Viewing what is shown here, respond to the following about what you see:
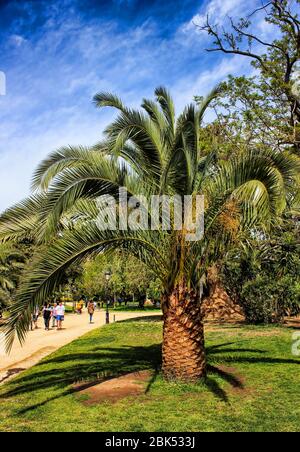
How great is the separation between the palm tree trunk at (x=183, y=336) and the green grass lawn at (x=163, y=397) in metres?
0.26

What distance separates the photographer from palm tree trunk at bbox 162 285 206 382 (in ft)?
26.3

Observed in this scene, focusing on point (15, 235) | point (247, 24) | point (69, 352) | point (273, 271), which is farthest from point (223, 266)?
point (15, 235)

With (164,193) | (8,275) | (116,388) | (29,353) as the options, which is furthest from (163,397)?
(8,275)

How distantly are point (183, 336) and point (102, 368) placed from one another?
283cm

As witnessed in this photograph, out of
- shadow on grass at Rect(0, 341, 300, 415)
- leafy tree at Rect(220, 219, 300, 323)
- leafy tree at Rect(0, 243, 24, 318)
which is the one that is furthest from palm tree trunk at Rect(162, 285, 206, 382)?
leafy tree at Rect(0, 243, 24, 318)

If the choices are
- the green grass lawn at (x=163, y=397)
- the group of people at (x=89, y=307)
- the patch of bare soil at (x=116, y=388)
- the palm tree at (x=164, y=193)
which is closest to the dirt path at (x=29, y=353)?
the green grass lawn at (x=163, y=397)

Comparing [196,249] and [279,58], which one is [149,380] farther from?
[279,58]

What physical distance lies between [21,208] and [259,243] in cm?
1257

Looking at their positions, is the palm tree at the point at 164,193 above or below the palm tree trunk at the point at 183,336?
above

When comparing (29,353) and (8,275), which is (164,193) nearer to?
(29,353)

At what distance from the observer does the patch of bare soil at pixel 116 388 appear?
24.5ft

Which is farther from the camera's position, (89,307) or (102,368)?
(89,307)

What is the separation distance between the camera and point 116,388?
8055 millimetres

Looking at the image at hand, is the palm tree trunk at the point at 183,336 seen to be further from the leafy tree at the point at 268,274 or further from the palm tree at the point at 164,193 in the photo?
the leafy tree at the point at 268,274
